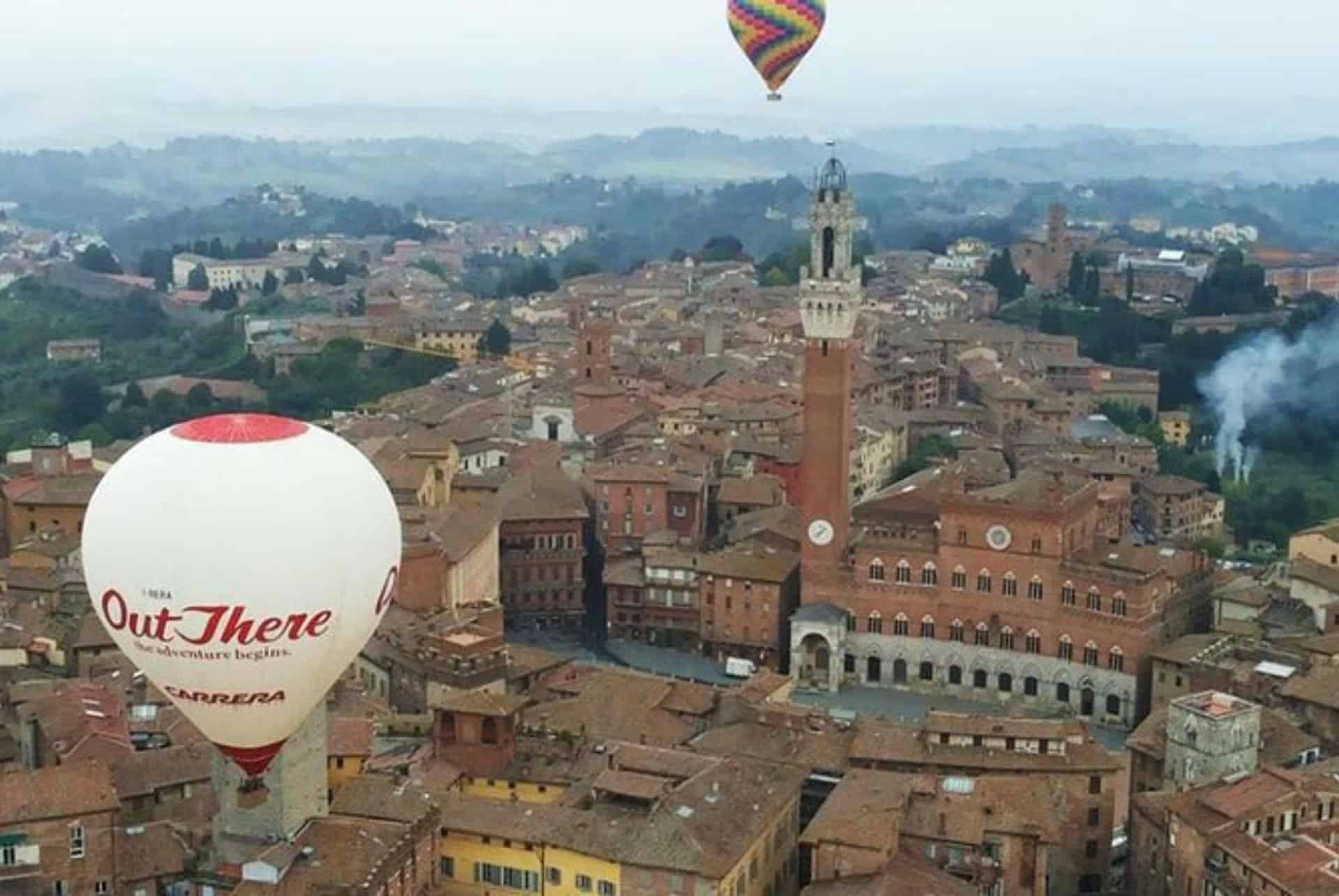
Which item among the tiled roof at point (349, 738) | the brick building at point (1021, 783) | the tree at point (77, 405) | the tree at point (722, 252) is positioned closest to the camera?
the brick building at point (1021, 783)

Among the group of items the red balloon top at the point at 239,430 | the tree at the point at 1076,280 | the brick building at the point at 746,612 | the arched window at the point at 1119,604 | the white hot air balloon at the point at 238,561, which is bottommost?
the brick building at the point at 746,612

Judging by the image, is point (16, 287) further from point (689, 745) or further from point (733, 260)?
point (689, 745)

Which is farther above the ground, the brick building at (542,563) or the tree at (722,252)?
the tree at (722,252)

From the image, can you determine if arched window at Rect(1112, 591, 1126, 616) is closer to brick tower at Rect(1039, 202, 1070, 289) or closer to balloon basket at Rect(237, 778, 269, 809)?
balloon basket at Rect(237, 778, 269, 809)

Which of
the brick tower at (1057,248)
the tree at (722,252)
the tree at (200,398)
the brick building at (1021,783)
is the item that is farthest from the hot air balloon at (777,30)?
the tree at (722,252)

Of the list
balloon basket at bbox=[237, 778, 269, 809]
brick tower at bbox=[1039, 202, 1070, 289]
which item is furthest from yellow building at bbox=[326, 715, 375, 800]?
brick tower at bbox=[1039, 202, 1070, 289]

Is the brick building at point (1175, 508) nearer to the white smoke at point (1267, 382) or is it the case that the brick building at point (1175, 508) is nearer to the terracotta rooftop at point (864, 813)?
the white smoke at point (1267, 382)

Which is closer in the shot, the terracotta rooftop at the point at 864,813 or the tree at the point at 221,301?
the terracotta rooftop at the point at 864,813
